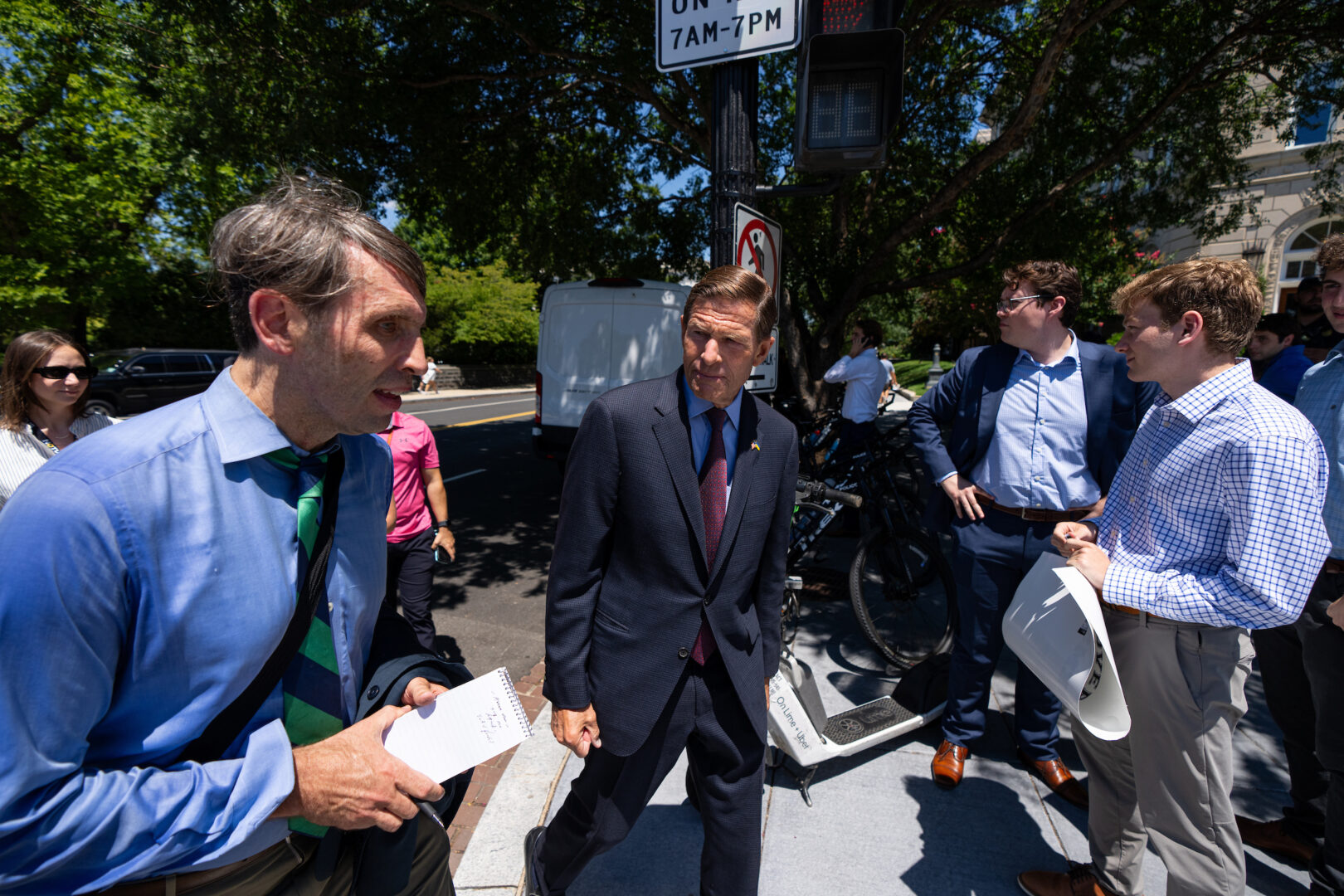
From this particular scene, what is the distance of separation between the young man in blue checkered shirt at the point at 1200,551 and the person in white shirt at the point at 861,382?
426 centimetres

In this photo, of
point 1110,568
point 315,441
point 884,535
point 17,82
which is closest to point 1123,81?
point 884,535

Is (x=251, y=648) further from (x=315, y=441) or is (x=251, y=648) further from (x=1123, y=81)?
(x=1123, y=81)

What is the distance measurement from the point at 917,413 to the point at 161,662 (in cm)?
297

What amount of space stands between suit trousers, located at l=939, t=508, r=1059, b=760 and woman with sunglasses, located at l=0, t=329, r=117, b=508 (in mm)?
4146

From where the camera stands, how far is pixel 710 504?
1.91 m

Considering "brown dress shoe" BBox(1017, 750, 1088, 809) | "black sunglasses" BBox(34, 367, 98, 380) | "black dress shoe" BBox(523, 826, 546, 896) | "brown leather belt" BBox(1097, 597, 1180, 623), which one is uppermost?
"black sunglasses" BBox(34, 367, 98, 380)

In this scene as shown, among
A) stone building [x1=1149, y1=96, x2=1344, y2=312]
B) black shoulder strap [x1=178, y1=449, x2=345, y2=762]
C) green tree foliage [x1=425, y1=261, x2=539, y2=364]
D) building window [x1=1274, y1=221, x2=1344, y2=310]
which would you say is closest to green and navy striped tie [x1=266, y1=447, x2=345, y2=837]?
black shoulder strap [x1=178, y1=449, x2=345, y2=762]

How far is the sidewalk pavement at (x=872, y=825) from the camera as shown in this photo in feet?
7.75

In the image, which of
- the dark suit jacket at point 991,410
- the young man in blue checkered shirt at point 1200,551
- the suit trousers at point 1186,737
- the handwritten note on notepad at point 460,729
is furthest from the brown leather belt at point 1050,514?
the handwritten note on notepad at point 460,729

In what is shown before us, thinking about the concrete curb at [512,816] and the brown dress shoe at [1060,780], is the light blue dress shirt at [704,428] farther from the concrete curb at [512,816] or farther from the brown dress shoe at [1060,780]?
the brown dress shoe at [1060,780]

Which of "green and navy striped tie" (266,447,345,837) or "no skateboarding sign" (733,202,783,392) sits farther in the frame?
"no skateboarding sign" (733,202,783,392)

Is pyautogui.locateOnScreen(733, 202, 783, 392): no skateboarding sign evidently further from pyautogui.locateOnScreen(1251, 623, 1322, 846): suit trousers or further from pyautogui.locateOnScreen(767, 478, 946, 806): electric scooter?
pyautogui.locateOnScreen(1251, 623, 1322, 846): suit trousers

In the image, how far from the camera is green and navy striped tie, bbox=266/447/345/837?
117cm

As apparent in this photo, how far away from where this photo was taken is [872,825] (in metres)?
2.64
